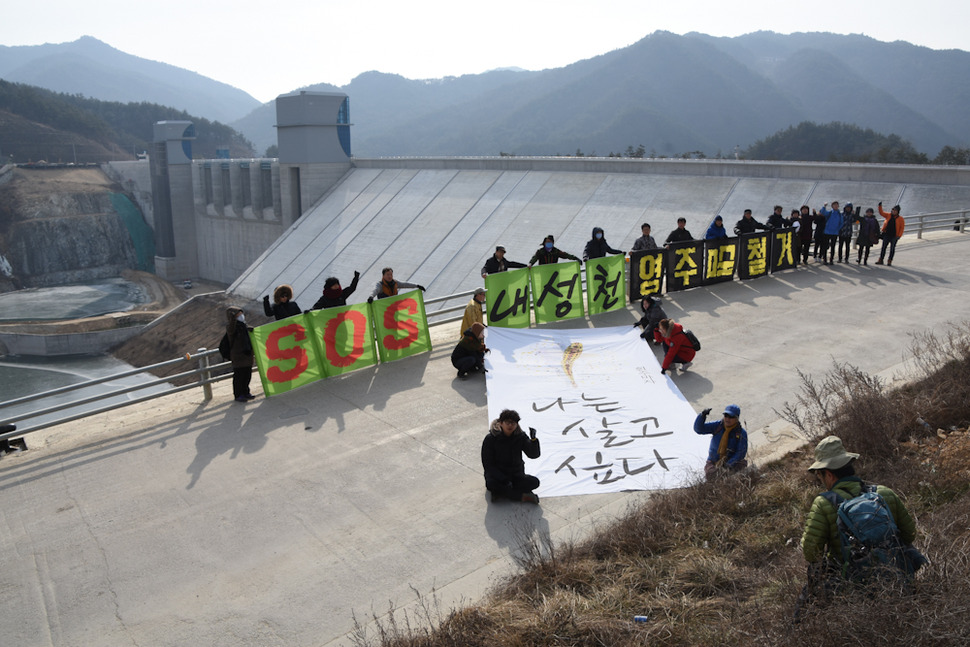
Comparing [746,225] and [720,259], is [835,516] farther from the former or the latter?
[746,225]

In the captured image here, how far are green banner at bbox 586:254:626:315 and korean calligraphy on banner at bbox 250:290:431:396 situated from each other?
3.78 m

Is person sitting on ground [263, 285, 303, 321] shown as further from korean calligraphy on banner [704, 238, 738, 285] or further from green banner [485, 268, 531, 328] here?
korean calligraphy on banner [704, 238, 738, 285]

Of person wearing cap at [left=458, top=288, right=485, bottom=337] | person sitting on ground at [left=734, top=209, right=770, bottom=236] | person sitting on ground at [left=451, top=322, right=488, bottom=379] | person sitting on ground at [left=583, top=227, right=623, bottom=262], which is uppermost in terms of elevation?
person sitting on ground at [left=734, top=209, right=770, bottom=236]

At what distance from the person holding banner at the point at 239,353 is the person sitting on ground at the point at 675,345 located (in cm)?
612

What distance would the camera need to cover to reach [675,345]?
1067cm

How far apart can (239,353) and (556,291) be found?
622 centimetres

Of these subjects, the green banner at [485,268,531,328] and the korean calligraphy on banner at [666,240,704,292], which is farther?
the korean calligraphy on banner at [666,240,704,292]

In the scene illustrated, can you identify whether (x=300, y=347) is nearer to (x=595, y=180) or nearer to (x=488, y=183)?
(x=595, y=180)

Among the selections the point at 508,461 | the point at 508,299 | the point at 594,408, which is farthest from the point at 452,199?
the point at 508,461

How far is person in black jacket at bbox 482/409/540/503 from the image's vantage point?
712 cm

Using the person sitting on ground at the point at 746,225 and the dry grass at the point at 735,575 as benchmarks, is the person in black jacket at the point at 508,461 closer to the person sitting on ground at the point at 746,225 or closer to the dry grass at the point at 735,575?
the dry grass at the point at 735,575

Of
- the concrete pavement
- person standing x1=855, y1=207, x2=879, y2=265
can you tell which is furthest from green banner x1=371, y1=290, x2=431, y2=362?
person standing x1=855, y1=207, x2=879, y2=265

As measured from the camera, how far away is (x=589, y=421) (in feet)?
29.2

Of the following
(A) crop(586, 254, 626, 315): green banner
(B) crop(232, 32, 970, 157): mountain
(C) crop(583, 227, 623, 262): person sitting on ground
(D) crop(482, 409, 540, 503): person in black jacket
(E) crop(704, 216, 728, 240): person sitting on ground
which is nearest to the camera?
(D) crop(482, 409, 540, 503): person in black jacket
